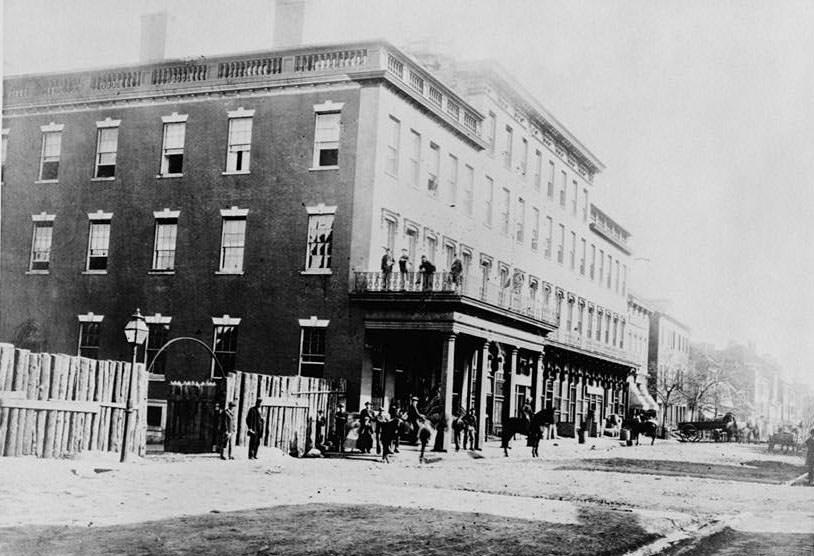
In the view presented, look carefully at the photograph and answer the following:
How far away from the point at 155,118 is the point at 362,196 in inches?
323

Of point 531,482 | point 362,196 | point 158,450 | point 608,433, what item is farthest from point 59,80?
point 608,433

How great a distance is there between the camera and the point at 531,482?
63.3ft

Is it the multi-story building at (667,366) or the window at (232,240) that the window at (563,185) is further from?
the multi-story building at (667,366)

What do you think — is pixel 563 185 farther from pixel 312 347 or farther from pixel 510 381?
pixel 312 347

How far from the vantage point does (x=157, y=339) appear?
100 ft

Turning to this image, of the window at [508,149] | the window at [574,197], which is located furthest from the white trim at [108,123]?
the window at [574,197]

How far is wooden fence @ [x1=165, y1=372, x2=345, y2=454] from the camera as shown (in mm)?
22281

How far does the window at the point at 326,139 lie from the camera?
2927 centimetres

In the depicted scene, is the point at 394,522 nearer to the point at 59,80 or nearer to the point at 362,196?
the point at 362,196

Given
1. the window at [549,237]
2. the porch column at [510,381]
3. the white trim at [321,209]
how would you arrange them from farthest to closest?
the window at [549,237]
the porch column at [510,381]
the white trim at [321,209]

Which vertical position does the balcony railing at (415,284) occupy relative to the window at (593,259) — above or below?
below

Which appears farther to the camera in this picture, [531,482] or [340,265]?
[340,265]

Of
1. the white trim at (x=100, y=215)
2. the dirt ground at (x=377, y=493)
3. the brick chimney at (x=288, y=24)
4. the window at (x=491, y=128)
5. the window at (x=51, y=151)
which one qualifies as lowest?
the dirt ground at (x=377, y=493)

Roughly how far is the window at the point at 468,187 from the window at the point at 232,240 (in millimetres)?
9730
